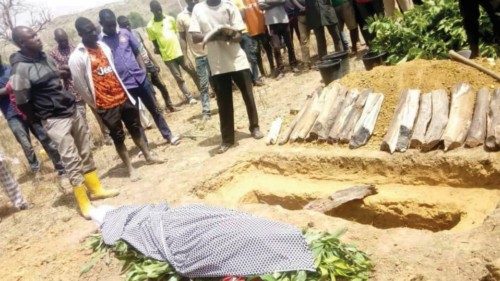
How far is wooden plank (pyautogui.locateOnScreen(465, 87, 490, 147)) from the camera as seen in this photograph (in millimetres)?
3914

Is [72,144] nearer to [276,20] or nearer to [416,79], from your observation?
[416,79]

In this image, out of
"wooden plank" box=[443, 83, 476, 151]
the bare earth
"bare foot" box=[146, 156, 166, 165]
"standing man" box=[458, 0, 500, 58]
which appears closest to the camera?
the bare earth

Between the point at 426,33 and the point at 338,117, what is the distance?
1.93 m

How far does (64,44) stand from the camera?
6.53 meters

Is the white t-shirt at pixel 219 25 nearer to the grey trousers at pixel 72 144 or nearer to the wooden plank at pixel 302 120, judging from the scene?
the wooden plank at pixel 302 120

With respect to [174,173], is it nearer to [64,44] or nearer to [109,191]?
[109,191]

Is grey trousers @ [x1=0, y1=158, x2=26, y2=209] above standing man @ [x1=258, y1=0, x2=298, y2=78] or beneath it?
beneath

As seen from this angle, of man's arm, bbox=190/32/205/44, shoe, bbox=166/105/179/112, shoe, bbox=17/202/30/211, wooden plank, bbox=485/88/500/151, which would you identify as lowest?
shoe, bbox=17/202/30/211

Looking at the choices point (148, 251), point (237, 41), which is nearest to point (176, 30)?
point (237, 41)

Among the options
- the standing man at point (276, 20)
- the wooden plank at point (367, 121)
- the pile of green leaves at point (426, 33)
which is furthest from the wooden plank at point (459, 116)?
the standing man at point (276, 20)

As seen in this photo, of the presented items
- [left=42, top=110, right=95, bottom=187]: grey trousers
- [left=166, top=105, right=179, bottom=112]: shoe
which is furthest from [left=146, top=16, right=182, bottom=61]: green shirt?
[left=42, top=110, right=95, bottom=187]: grey trousers

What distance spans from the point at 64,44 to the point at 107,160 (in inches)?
75.3

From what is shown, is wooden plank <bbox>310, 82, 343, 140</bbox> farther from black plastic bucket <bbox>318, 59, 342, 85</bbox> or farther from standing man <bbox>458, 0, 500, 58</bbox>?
standing man <bbox>458, 0, 500, 58</bbox>

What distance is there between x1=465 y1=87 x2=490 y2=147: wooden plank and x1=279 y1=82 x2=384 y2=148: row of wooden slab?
1.03m
